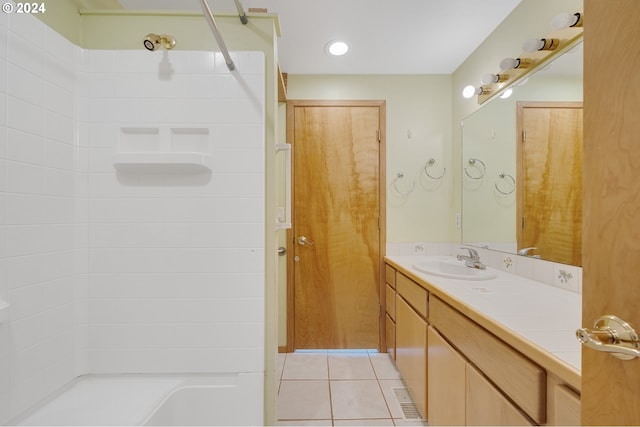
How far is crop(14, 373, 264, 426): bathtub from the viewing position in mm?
1086

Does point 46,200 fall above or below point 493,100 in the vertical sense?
below

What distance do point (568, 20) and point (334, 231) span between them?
1831mm

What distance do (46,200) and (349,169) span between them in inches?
74.6

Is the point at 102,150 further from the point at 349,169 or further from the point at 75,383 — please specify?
the point at 349,169

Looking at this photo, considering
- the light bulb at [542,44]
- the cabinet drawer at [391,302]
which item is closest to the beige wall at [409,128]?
the cabinet drawer at [391,302]

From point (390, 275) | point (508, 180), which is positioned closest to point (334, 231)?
point (390, 275)

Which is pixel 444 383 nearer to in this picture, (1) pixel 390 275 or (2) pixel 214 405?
(1) pixel 390 275

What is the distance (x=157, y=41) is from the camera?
1.15 meters

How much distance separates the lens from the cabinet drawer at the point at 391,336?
79.9 inches

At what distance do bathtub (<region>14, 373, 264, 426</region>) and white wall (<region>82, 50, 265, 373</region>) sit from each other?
2.1 inches

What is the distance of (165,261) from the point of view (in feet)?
4.02

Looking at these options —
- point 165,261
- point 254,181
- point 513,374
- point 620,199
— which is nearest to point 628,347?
point 620,199

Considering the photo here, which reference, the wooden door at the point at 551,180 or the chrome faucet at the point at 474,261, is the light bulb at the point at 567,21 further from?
the chrome faucet at the point at 474,261

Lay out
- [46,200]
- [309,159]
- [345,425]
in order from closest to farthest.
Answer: [46,200] < [345,425] < [309,159]
